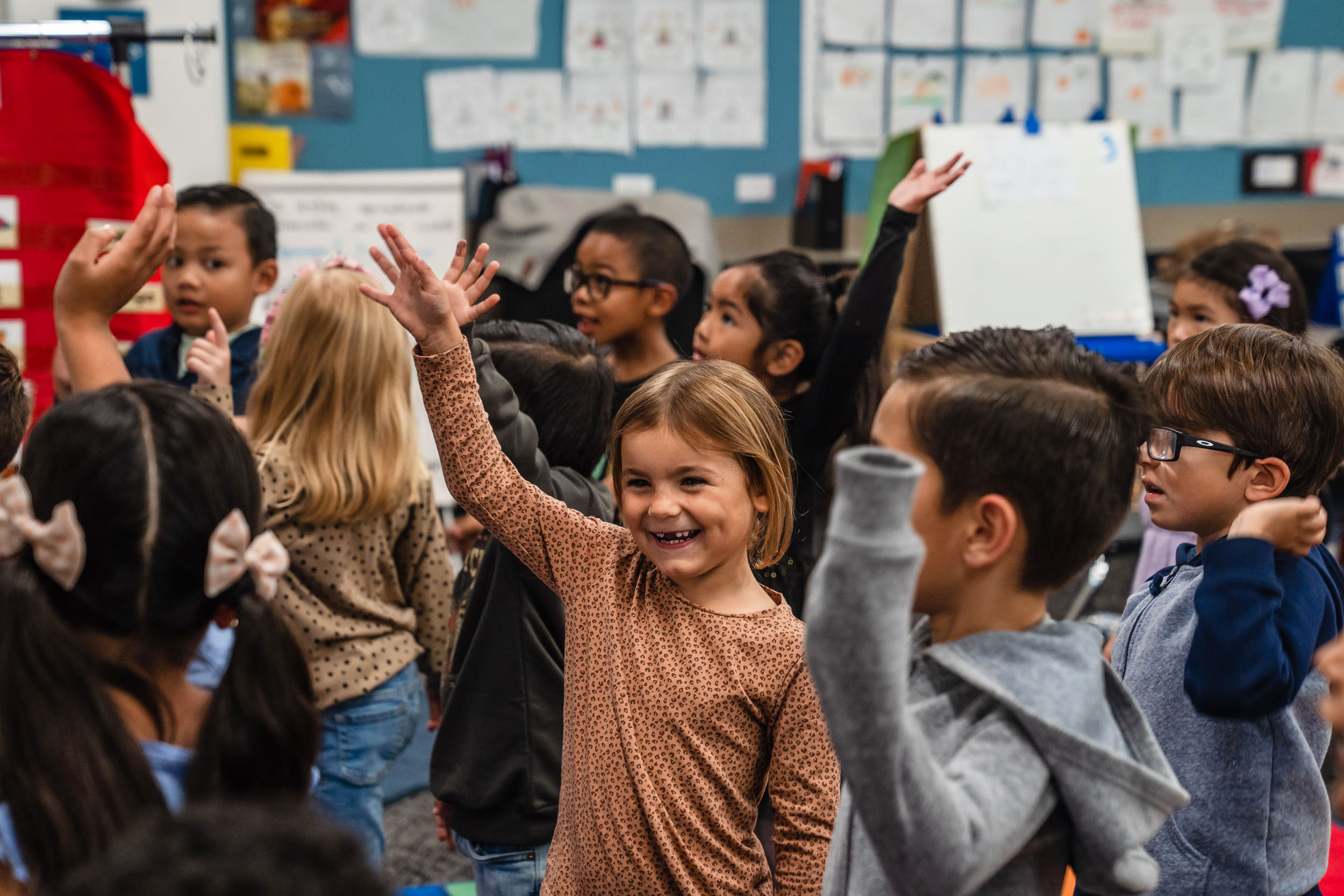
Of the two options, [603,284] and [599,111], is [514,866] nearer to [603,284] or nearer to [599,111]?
[603,284]

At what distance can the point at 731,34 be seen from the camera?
4.84 m

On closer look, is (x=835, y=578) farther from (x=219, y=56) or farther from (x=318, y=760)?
(x=219, y=56)

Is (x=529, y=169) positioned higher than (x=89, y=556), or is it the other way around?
(x=529, y=169)

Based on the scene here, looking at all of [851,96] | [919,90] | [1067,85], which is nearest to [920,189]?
[851,96]

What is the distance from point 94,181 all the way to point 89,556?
81.8 inches

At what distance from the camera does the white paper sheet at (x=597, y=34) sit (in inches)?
184

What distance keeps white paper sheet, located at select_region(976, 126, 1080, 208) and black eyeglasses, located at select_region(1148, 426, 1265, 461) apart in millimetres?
3030

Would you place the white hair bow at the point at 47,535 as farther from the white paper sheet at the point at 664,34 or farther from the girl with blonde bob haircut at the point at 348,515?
the white paper sheet at the point at 664,34

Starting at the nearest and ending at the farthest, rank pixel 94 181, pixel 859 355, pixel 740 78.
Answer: pixel 859 355 < pixel 94 181 < pixel 740 78

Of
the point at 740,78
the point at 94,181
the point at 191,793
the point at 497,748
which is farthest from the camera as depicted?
the point at 740,78

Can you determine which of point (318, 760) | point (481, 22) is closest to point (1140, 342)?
point (481, 22)

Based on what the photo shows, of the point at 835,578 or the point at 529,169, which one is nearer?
the point at 835,578

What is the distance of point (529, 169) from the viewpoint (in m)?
4.77

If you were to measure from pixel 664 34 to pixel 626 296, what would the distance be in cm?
260
